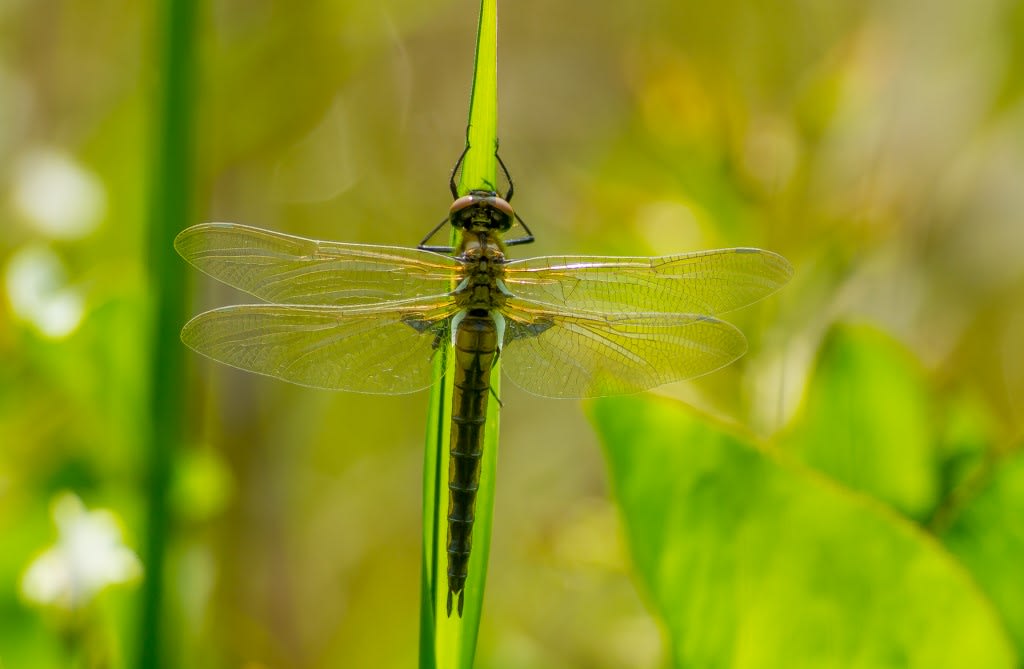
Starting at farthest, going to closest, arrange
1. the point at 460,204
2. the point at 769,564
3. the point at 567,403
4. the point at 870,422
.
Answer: the point at 567,403 → the point at 460,204 → the point at 870,422 → the point at 769,564

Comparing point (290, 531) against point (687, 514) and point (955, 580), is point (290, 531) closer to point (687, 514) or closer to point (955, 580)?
point (687, 514)

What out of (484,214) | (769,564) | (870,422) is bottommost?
(769,564)

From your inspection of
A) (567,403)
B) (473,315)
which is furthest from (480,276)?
(567,403)

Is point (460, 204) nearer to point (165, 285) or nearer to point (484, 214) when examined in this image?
point (484, 214)

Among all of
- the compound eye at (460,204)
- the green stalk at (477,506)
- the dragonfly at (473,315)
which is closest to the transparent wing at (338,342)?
the dragonfly at (473,315)

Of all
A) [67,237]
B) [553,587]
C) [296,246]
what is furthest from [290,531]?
[296,246]
